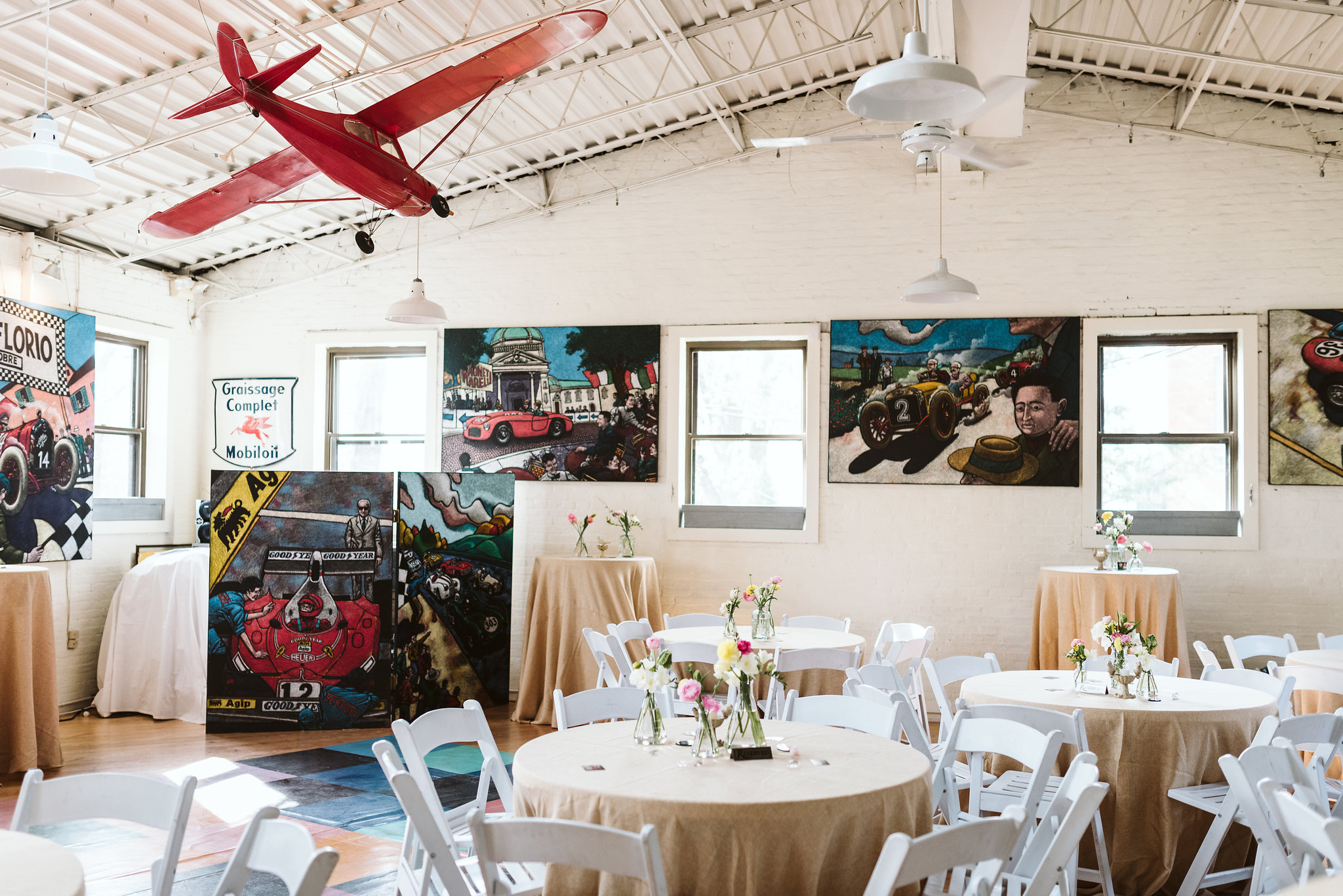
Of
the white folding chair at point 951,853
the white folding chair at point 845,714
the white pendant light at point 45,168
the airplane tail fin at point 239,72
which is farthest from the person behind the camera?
the airplane tail fin at point 239,72

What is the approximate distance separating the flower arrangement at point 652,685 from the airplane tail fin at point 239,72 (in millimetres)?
3135

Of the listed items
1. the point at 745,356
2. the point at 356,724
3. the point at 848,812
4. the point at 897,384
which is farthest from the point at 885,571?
the point at 848,812

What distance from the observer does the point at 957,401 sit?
7.96 meters

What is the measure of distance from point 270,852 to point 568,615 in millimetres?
5386

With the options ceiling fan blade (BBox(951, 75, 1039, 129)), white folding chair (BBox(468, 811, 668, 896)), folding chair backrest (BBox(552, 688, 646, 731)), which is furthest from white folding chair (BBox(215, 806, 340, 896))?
ceiling fan blade (BBox(951, 75, 1039, 129))

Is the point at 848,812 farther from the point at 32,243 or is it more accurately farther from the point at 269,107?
the point at 32,243

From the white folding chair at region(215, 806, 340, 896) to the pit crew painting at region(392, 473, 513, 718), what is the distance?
525cm

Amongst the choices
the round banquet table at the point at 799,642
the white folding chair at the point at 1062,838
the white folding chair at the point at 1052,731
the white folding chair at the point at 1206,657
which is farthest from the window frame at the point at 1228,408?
the white folding chair at the point at 1062,838

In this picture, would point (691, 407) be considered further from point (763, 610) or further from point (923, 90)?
point (923, 90)

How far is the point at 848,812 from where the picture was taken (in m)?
2.76

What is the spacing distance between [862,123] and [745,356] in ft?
6.94

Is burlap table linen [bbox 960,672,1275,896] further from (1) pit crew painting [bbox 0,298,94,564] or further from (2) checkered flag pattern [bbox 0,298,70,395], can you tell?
(2) checkered flag pattern [bbox 0,298,70,395]

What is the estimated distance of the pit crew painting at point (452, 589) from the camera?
7.66 meters

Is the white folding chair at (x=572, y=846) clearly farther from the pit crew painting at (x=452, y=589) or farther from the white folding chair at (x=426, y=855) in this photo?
the pit crew painting at (x=452, y=589)
